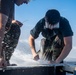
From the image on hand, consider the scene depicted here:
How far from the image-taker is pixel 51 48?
6.15 meters

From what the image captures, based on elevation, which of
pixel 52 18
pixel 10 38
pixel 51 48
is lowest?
pixel 51 48

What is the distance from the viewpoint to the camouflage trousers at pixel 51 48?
603 centimetres

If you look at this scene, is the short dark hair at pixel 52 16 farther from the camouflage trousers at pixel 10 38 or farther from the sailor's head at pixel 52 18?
the camouflage trousers at pixel 10 38

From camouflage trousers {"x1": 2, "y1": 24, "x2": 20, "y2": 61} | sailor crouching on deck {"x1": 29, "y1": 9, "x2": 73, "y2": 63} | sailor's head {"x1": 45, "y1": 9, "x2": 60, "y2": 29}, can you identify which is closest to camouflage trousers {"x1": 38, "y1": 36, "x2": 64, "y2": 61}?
sailor crouching on deck {"x1": 29, "y1": 9, "x2": 73, "y2": 63}

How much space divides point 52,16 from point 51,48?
957mm

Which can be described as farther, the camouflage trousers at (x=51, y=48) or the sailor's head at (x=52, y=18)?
the camouflage trousers at (x=51, y=48)

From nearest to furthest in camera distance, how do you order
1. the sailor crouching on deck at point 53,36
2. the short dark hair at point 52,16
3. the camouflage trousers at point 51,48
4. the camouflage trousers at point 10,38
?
the camouflage trousers at point 10,38, the short dark hair at point 52,16, the sailor crouching on deck at point 53,36, the camouflage trousers at point 51,48

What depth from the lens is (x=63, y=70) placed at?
3977mm

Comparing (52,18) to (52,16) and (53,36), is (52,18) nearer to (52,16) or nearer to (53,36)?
(52,16)

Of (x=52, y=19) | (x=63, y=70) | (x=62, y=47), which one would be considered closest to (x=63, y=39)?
(x=62, y=47)

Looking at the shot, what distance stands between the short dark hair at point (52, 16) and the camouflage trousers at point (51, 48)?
65cm

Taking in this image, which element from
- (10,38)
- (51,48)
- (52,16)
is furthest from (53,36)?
(10,38)

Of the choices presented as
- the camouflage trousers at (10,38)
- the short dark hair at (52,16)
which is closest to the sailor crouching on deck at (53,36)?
the short dark hair at (52,16)

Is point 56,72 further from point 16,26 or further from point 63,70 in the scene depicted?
point 16,26
